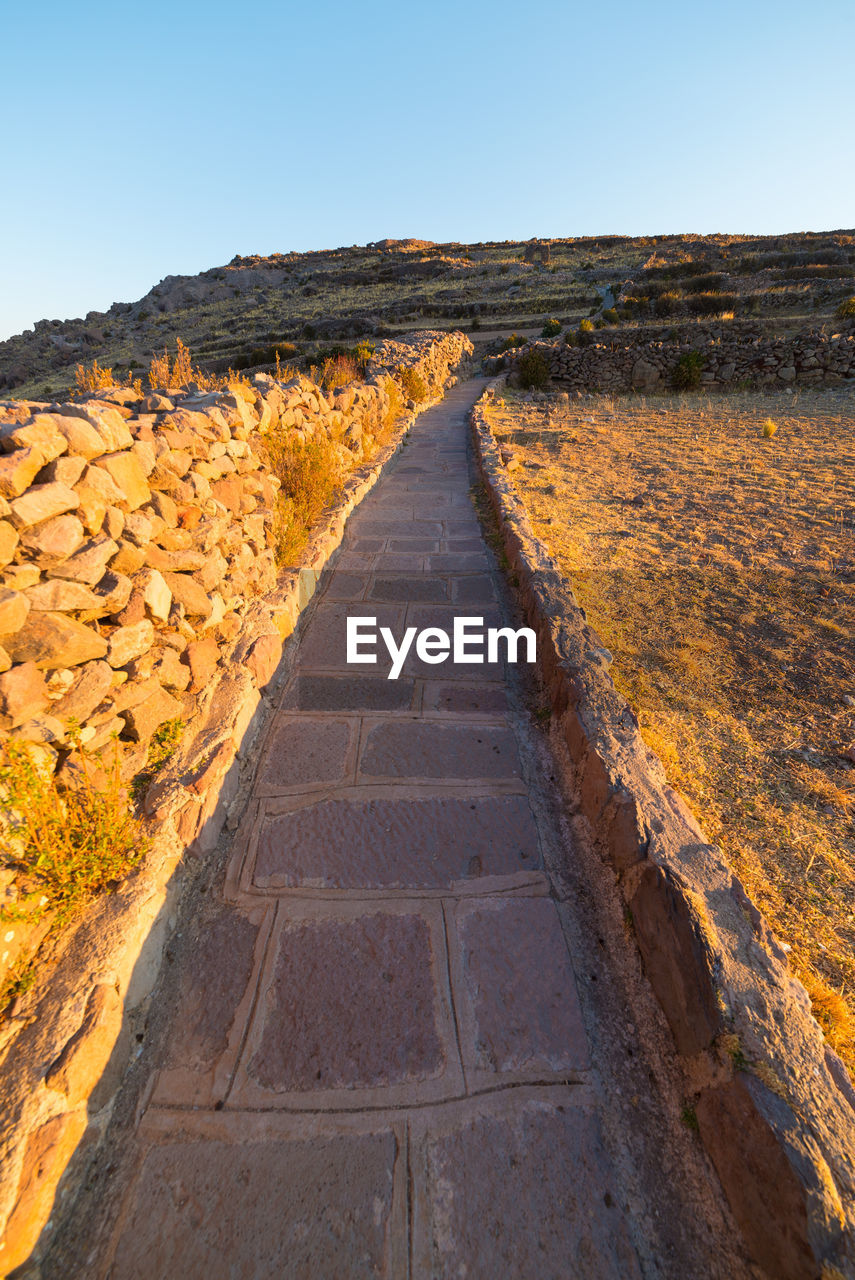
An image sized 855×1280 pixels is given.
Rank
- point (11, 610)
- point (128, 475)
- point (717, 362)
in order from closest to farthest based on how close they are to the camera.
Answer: point (11, 610) → point (128, 475) → point (717, 362)

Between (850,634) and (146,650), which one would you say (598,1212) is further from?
(850,634)

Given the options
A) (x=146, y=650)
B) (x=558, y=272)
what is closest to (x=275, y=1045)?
(x=146, y=650)

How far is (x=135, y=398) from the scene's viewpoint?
3.30 meters

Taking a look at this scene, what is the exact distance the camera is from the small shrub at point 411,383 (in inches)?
467

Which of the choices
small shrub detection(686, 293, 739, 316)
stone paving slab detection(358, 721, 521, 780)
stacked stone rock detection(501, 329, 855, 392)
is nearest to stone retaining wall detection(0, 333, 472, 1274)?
stone paving slab detection(358, 721, 521, 780)

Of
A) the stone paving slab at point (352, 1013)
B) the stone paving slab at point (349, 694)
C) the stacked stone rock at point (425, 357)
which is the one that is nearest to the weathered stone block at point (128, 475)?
the stone paving slab at point (349, 694)

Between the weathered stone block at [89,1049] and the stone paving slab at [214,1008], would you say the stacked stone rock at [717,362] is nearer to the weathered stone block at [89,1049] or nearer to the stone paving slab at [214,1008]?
the stone paving slab at [214,1008]

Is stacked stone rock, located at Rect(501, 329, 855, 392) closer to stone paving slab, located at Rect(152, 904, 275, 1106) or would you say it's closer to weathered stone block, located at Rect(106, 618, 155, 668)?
weathered stone block, located at Rect(106, 618, 155, 668)

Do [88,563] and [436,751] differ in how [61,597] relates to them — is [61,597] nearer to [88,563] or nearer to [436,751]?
[88,563]

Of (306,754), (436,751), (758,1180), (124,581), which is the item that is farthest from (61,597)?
(758,1180)

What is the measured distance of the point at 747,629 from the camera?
3650mm

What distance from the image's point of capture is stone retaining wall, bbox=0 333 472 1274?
1456 millimetres

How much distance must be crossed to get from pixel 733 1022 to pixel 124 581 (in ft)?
8.27

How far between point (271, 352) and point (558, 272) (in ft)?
68.8
